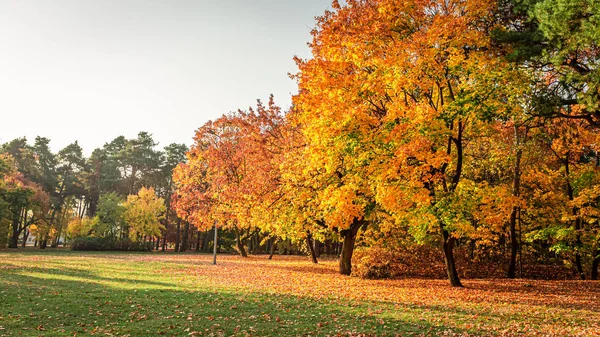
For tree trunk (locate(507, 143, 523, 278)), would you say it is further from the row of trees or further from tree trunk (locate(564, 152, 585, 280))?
tree trunk (locate(564, 152, 585, 280))

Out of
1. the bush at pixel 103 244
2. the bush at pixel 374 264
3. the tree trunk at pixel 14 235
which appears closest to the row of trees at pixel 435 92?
the bush at pixel 374 264

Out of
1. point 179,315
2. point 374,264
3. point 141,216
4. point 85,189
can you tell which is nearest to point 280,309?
point 179,315

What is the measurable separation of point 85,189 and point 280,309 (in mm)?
64672

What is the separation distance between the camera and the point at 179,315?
1024 centimetres

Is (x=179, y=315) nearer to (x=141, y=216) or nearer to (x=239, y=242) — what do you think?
(x=239, y=242)

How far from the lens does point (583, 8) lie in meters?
11.1

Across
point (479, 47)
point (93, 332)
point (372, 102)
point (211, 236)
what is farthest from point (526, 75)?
point (211, 236)

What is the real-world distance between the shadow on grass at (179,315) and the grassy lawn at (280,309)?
2cm

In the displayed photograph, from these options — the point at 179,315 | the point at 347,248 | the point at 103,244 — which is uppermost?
the point at 347,248

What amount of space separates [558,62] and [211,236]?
6257 cm

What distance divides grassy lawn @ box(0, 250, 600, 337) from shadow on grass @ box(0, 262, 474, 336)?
1.0 inches

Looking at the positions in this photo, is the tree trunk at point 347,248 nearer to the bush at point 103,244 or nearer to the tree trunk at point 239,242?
the tree trunk at point 239,242

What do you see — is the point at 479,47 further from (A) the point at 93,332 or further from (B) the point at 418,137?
(A) the point at 93,332

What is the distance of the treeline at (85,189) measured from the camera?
4847 centimetres
